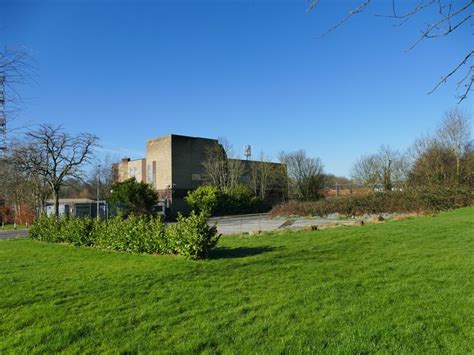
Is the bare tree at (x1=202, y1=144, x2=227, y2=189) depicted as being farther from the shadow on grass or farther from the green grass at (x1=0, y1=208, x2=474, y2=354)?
the green grass at (x1=0, y1=208, x2=474, y2=354)

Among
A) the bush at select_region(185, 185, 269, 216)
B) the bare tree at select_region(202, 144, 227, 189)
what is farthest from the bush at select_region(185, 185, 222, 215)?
the bare tree at select_region(202, 144, 227, 189)

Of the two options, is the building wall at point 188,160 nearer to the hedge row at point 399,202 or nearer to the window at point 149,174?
the window at point 149,174

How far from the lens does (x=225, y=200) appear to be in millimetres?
42719

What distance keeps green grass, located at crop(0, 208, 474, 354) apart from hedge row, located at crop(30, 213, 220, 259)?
435mm

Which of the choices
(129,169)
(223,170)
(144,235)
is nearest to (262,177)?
(223,170)

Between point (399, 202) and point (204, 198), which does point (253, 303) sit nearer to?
point (399, 202)

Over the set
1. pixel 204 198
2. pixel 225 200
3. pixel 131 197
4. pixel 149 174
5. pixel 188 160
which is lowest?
pixel 225 200

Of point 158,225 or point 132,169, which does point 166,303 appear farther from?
point 132,169

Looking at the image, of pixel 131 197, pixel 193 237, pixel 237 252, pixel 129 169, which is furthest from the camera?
pixel 129 169

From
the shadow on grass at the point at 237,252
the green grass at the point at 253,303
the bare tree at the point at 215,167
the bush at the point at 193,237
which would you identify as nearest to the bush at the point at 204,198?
the bare tree at the point at 215,167

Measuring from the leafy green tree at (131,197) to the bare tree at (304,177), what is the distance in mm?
19370

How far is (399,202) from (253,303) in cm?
2222

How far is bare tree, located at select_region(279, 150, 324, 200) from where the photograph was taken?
48.3m

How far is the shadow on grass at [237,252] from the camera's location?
32.3 feet
